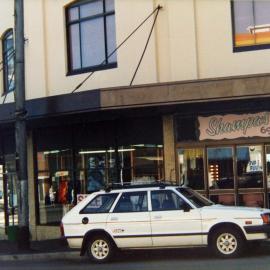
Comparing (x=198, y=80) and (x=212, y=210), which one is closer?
(x=212, y=210)

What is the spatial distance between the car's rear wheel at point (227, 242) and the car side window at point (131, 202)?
1.63m

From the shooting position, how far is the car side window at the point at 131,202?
13327mm

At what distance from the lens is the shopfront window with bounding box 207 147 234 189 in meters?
17.4

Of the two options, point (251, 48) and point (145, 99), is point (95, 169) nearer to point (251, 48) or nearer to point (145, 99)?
point (145, 99)

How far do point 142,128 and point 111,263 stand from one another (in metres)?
5.77

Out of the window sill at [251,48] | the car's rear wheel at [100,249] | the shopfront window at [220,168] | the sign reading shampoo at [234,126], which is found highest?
the window sill at [251,48]

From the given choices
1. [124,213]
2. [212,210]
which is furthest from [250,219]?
[124,213]

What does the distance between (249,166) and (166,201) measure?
476 centimetres

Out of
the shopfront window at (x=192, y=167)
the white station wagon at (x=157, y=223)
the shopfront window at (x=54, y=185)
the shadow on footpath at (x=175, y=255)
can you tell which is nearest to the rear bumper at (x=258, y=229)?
the white station wagon at (x=157, y=223)

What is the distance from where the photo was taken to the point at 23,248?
53.7ft

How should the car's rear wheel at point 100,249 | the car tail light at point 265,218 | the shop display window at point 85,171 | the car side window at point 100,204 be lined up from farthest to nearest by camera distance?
the shop display window at point 85,171 < the car side window at point 100,204 < the car's rear wheel at point 100,249 < the car tail light at point 265,218

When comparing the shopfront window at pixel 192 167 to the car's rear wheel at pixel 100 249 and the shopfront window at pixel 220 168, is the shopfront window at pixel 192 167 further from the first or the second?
the car's rear wheel at pixel 100 249

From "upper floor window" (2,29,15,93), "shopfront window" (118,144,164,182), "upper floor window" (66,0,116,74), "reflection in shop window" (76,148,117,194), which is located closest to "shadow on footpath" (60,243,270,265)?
"shopfront window" (118,144,164,182)

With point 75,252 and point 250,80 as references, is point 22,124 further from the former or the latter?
point 250,80
